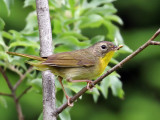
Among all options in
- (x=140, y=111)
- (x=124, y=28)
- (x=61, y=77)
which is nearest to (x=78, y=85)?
(x=61, y=77)

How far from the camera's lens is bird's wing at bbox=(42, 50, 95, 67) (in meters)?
2.24

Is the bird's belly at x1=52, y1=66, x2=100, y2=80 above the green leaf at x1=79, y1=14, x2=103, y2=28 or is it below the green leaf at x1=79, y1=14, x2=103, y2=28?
below

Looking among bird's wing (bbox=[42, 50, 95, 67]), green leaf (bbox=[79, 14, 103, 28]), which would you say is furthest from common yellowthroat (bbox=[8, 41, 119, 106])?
green leaf (bbox=[79, 14, 103, 28])

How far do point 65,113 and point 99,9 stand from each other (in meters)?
0.84

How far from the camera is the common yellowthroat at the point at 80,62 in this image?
2.22 metres

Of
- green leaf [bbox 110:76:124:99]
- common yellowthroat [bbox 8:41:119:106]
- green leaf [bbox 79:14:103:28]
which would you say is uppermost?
green leaf [bbox 79:14:103:28]

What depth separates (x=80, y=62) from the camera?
249 cm

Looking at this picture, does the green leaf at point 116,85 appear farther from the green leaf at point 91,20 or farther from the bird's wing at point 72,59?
the green leaf at point 91,20

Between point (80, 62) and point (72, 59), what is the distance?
63mm

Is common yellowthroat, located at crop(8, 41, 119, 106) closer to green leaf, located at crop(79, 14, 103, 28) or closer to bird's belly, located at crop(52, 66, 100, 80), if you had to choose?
bird's belly, located at crop(52, 66, 100, 80)

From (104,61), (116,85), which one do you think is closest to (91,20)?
(104,61)

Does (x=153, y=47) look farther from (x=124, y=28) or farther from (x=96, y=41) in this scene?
(x=96, y=41)

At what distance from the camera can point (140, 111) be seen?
4.57m

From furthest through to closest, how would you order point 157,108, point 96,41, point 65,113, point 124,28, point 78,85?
point 124,28 < point 157,108 < point 96,41 < point 78,85 < point 65,113
